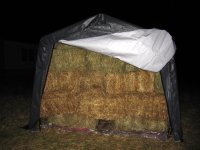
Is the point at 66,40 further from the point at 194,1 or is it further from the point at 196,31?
the point at 194,1

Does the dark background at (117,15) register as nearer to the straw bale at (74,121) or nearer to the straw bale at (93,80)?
the straw bale at (74,121)

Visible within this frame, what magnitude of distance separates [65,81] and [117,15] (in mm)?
73153

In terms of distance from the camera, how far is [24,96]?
15844mm

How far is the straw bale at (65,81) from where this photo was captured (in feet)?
31.7

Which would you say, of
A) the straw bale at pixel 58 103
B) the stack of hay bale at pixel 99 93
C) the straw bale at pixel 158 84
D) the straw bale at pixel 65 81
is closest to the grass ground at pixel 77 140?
the stack of hay bale at pixel 99 93

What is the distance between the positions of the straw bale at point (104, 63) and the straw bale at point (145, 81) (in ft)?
2.15

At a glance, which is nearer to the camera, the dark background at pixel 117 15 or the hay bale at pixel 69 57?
the hay bale at pixel 69 57

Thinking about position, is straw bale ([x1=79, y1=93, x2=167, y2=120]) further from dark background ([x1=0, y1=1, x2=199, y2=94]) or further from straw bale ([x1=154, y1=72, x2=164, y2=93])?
dark background ([x1=0, y1=1, x2=199, y2=94])

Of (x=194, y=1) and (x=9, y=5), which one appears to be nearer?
(x=9, y=5)

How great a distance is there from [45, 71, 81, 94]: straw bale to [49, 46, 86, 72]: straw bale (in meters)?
0.27

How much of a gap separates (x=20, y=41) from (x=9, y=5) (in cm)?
3343

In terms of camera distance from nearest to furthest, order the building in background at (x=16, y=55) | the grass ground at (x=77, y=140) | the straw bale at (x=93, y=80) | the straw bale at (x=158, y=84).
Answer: the grass ground at (x=77, y=140), the straw bale at (x=158, y=84), the straw bale at (x=93, y=80), the building in background at (x=16, y=55)

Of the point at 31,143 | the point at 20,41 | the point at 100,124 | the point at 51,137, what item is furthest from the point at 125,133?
the point at 20,41

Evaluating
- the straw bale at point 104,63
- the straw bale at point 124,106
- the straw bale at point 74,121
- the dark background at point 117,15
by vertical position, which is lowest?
the straw bale at point 74,121
